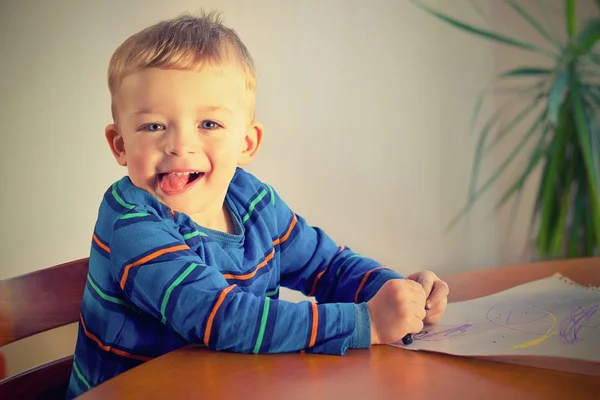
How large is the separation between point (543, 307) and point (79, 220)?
94 centimetres

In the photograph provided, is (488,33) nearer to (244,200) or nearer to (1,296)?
(244,200)

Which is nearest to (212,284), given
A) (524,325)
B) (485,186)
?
(524,325)

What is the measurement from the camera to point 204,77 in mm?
774

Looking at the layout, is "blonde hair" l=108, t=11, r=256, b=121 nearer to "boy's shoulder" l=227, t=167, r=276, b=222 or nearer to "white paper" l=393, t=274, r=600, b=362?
"boy's shoulder" l=227, t=167, r=276, b=222

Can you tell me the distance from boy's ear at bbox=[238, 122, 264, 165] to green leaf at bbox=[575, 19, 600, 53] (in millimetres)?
1169

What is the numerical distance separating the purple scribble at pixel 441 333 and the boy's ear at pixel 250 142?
331 millimetres

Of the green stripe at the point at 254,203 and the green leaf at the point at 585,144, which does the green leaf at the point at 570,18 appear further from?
the green stripe at the point at 254,203

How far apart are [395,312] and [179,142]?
1.01ft

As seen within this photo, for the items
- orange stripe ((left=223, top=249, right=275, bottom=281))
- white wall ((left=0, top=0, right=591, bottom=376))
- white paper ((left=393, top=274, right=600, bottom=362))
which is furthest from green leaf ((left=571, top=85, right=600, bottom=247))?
orange stripe ((left=223, top=249, right=275, bottom=281))

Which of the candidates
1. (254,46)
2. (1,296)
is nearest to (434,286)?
(1,296)

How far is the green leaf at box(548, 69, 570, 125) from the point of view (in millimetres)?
1630

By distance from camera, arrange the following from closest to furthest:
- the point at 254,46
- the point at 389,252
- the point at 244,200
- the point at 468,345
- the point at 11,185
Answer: the point at 468,345, the point at 244,200, the point at 11,185, the point at 254,46, the point at 389,252

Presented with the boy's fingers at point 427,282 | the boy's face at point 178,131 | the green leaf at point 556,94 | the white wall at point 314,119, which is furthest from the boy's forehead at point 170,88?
the green leaf at point 556,94

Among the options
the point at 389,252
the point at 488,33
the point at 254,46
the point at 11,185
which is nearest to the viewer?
the point at 11,185
